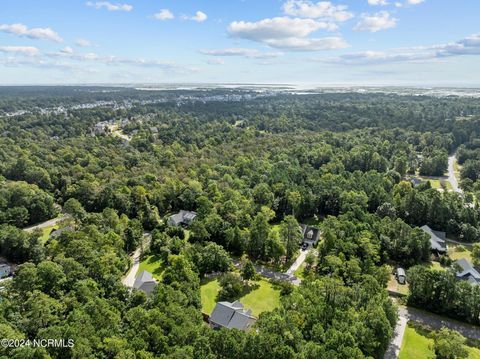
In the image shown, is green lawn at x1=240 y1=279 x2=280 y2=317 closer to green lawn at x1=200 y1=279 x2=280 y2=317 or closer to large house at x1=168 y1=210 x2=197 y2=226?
green lawn at x1=200 y1=279 x2=280 y2=317

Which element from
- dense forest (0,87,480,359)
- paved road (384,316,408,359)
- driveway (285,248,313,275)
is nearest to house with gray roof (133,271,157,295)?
dense forest (0,87,480,359)

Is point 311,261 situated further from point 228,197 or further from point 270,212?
point 228,197

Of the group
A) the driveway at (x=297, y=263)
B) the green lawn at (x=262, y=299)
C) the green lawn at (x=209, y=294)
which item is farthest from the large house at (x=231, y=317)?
the driveway at (x=297, y=263)

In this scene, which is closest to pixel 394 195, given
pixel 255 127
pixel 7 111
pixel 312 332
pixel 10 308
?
pixel 312 332

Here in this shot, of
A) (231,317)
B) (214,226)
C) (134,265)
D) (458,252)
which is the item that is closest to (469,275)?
(458,252)

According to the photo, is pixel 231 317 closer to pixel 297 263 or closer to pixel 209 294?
pixel 209 294

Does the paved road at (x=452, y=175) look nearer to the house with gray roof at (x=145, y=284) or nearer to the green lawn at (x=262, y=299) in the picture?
the green lawn at (x=262, y=299)
